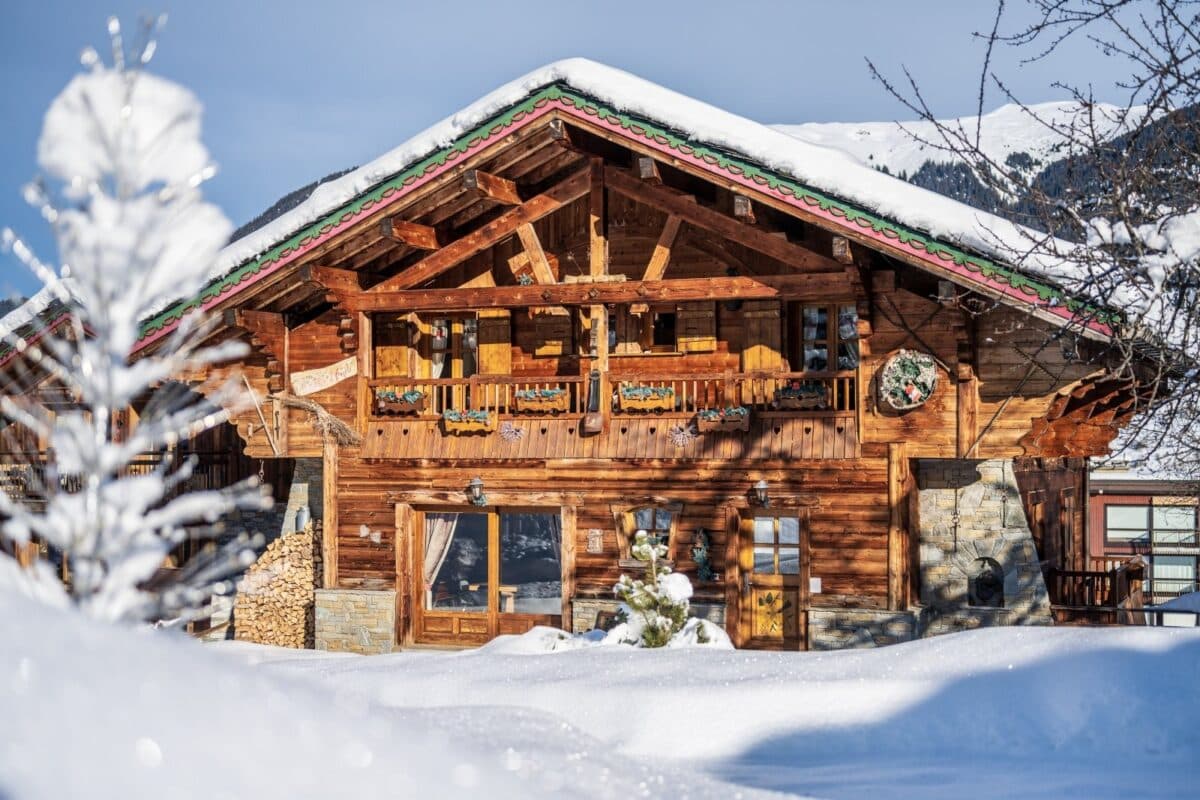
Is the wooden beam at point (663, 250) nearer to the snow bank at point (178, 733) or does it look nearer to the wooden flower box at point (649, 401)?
the wooden flower box at point (649, 401)

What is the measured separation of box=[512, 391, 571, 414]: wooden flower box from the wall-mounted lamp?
3.85 feet

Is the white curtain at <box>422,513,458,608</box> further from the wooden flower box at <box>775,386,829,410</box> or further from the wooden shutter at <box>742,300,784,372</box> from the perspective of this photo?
the wooden flower box at <box>775,386,829,410</box>

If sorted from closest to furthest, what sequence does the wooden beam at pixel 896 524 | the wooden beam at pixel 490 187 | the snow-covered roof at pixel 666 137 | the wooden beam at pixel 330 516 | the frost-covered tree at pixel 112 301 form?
the frost-covered tree at pixel 112 301, the snow-covered roof at pixel 666 137, the wooden beam at pixel 896 524, the wooden beam at pixel 490 187, the wooden beam at pixel 330 516

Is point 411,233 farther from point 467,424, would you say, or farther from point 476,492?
point 476,492

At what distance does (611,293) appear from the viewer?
1545cm

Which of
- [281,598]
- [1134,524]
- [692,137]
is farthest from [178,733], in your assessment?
Result: [1134,524]

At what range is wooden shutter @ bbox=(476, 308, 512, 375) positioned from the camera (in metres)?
17.2

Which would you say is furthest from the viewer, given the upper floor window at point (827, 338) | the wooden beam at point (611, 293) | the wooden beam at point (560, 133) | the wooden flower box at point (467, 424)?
the wooden flower box at point (467, 424)

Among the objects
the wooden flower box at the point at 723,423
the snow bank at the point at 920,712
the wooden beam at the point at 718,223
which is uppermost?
the wooden beam at the point at 718,223

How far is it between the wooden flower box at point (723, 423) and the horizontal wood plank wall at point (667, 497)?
1.61ft

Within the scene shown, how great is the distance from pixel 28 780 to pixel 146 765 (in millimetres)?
219

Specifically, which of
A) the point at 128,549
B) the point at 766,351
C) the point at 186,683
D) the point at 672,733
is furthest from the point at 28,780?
the point at 766,351

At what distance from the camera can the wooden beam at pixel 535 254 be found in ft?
51.6

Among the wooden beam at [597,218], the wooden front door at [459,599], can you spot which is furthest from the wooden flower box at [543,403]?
the wooden beam at [597,218]
